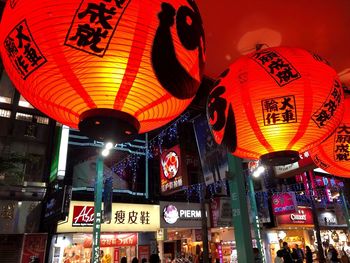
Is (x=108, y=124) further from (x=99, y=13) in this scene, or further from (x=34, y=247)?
(x=34, y=247)

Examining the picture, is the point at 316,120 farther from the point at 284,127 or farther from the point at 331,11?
the point at 331,11

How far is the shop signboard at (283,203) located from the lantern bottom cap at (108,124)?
71.8 feet

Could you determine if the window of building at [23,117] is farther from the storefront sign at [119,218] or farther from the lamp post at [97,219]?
the lamp post at [97,219]

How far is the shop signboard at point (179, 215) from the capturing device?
16.9 metres

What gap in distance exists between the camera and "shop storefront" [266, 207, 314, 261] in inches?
905

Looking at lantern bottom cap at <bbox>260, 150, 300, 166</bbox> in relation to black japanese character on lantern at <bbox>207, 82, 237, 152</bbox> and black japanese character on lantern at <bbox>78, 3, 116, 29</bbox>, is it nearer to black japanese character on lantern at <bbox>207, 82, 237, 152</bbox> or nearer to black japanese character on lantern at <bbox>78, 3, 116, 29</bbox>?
black japanese character on lantern at <bbox>207, 82, 237, 152</bbox>

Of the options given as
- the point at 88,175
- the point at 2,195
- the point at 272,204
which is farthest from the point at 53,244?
the point at 272,204

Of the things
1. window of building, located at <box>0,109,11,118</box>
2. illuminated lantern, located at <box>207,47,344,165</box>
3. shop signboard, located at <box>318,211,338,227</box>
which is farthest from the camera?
shop signboard, located at <box>318,211,338,227</box>

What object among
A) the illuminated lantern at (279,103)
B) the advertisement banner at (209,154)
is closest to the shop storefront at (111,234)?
the advertisement banner at (209,154)

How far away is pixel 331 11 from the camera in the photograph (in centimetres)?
408

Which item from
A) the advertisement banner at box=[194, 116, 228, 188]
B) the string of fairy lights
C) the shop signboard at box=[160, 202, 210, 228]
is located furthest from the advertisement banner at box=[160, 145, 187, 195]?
the advertisement banner at box=[194, 116, 228, 188]

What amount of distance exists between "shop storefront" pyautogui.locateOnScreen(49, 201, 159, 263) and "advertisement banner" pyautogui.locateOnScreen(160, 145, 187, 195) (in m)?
2.90

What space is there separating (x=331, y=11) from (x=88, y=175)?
16581 millimetres

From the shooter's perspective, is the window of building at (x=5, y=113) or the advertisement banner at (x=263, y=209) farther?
the advertisement banner at (x=263, y=209)
